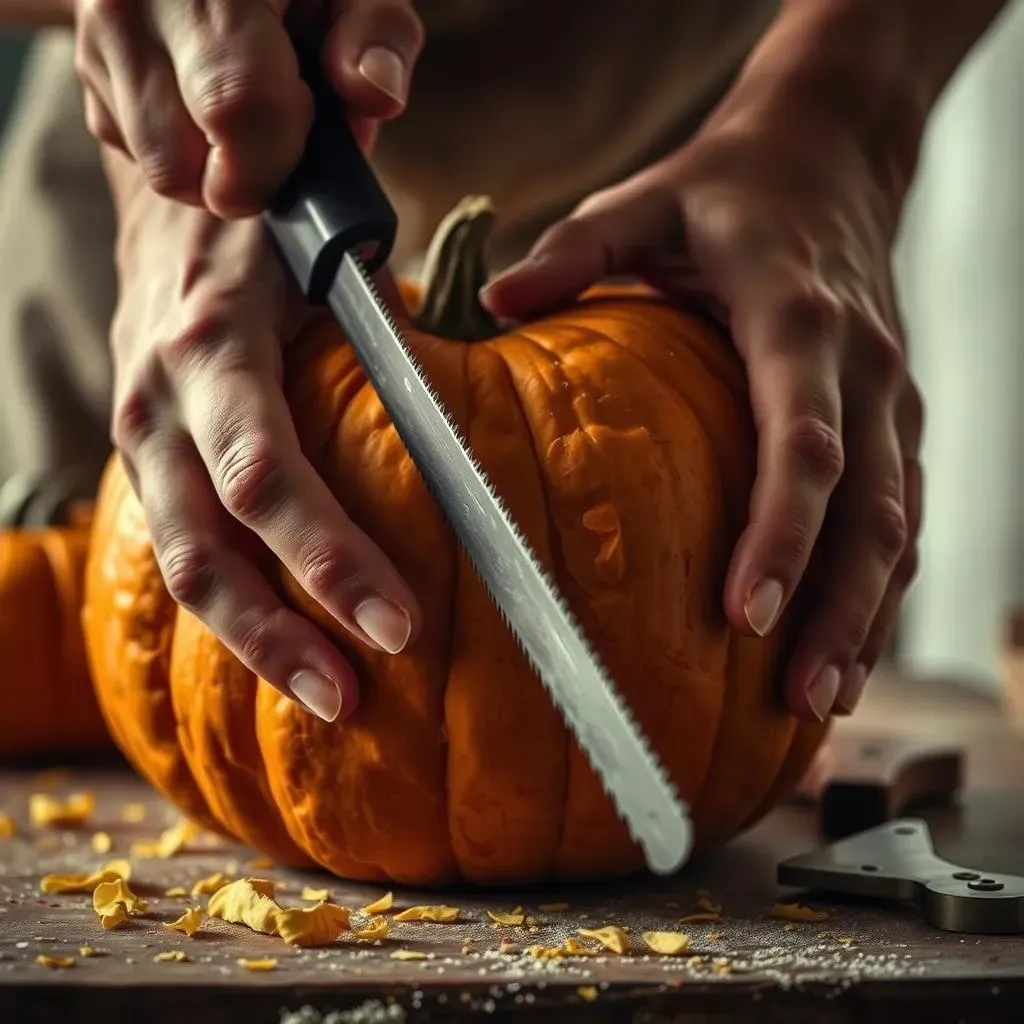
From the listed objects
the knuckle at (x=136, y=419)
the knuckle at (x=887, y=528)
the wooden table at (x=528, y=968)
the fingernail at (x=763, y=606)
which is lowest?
the wooden table at (x=528, y=968)

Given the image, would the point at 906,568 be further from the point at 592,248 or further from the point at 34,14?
the point at 34,14

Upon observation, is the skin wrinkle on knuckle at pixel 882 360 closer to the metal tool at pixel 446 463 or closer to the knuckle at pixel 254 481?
the metal tool at pixel 446 463

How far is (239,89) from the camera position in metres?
0.88

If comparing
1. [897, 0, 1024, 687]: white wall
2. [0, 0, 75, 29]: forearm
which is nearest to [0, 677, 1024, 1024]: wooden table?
[0, 0, 75, 29]: forearm

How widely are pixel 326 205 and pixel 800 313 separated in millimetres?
304

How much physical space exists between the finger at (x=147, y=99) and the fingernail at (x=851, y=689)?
52 cm

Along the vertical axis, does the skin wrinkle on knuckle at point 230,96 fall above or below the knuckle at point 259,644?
above

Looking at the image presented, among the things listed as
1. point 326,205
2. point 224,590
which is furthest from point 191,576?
point 326,205

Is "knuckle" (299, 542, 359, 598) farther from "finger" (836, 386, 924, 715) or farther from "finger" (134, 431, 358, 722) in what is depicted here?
"finger" (836, 386, 924, 715)

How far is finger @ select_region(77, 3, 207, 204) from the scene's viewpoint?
0.93m

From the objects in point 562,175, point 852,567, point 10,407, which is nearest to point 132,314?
point 852,567

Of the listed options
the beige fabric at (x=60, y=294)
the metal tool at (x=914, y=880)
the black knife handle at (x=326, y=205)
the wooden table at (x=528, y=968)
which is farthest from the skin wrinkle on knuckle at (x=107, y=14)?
the beige fabric at (x=60, y=294)

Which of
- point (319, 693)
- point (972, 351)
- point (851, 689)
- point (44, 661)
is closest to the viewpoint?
point (319, 693)

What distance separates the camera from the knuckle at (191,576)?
2.93 ft
